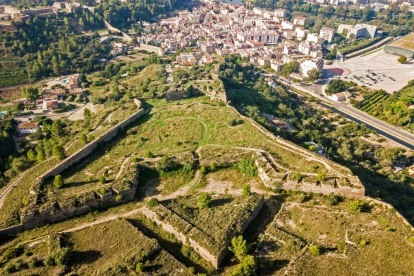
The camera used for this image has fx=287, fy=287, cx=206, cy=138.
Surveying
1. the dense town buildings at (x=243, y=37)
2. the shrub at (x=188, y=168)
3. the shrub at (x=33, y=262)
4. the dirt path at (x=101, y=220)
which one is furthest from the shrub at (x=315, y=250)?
the dense town buildings at (x=243, y=37)

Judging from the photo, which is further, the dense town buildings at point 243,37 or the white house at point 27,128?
the dense town buildings at point 243,37

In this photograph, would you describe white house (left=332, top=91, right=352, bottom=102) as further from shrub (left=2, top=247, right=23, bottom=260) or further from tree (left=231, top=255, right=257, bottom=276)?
shrub (left=2, top=247, right=23, bottom=260)

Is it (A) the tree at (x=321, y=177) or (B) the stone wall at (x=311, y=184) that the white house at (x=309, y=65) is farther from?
(A) the tree at (x=321, y=177)

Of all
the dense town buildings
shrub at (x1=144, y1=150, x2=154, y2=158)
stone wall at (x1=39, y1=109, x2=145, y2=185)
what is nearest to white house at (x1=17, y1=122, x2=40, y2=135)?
stone wall at (x1=39, y1=109, x2=145, y2=185)

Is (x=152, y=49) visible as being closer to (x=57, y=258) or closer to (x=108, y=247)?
(x=108, y=247)

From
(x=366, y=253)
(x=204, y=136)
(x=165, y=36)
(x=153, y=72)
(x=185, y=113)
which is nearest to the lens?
(x=366, y=253)

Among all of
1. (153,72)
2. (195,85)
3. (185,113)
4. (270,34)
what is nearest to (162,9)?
(270,34)

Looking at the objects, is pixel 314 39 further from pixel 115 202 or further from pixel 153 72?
pixel 115 202

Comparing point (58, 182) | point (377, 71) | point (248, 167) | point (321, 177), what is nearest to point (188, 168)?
point (248, 167)
